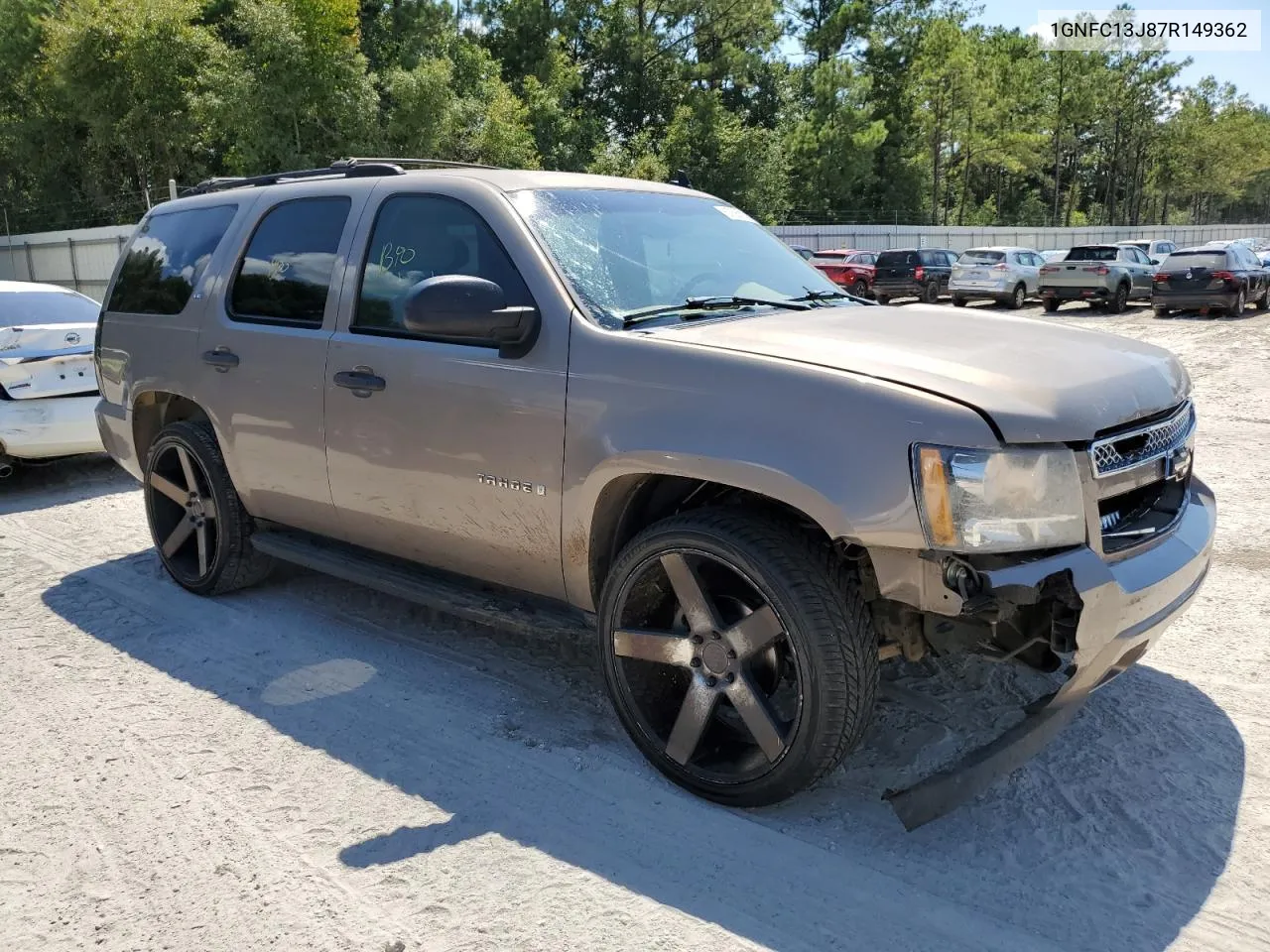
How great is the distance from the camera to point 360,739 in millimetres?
3514

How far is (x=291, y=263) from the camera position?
14.0 feet

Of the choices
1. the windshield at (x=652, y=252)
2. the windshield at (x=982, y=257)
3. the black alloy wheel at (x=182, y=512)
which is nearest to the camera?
the windshield at (x=652, y=252)

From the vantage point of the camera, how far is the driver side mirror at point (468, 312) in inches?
122

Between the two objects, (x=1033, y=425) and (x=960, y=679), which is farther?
(x=960, y=679)

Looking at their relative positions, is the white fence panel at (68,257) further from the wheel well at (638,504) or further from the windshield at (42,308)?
the wheel well at (638,504)

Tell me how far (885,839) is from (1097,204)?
81.3m

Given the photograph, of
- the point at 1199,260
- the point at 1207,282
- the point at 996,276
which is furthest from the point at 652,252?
the point at 996,276

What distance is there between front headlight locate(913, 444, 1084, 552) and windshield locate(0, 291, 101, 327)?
7197mm

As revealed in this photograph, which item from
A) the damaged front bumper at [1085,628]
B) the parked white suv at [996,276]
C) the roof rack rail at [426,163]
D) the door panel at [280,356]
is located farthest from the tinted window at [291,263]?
the parked white suv at [996,276]

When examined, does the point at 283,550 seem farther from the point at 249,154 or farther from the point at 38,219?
the point at 38,219

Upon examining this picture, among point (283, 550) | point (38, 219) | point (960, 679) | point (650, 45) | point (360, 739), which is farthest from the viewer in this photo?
point (650, 45)

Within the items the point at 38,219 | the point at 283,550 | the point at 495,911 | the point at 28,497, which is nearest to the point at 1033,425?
the point at 495,911

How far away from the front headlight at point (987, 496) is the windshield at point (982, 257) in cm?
2330

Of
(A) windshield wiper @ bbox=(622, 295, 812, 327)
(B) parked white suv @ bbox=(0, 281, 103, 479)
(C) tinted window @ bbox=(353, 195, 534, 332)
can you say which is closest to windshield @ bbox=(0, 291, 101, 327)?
(B) parked white suv @ bbox=(0, 281, 103, 479)
